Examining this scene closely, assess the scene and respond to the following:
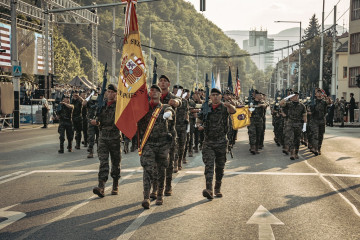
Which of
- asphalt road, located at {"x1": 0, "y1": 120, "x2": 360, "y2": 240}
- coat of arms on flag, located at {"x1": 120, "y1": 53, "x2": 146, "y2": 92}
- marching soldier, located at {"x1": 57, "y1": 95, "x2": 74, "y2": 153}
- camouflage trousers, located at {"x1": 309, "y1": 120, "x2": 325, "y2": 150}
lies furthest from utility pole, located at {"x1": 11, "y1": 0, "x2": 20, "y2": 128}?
coat of arms on flag, located at {"x1": 120, "y1": 53, "x2": 146, "y2": 92}

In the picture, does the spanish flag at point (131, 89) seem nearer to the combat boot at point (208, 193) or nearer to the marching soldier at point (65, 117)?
the combat boot at point (208, 193)

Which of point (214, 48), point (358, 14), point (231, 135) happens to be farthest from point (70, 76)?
point (214, 48)

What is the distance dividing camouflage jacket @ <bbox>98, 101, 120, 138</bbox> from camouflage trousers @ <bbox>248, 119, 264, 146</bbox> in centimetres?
718

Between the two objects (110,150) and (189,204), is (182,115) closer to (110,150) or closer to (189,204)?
(110,150)

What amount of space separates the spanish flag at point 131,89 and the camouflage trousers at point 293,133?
6.98 meters

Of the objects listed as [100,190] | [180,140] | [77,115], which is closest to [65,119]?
[77,115]

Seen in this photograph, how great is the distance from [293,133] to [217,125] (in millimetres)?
6042

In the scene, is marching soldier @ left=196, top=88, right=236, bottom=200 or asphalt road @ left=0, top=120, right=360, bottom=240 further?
marching soldier @ left=196, top=88, right=236, bottom=200

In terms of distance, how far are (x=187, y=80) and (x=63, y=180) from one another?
120 meters

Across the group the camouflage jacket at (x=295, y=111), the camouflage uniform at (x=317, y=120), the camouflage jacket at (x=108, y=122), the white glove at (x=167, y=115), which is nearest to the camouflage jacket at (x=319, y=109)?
the camouflage uniform at (x=317, y=120)

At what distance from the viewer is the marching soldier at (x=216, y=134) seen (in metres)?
8.10

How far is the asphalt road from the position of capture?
6.02 meters

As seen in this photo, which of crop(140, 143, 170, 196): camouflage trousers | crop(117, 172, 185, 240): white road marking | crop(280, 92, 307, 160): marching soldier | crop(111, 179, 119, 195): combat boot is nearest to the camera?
crop(117, 172, 185, 240): white road marking

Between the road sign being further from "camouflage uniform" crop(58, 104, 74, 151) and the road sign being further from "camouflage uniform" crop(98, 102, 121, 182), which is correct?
"camouflage uniform" crop(98, 102, 121, 182)
